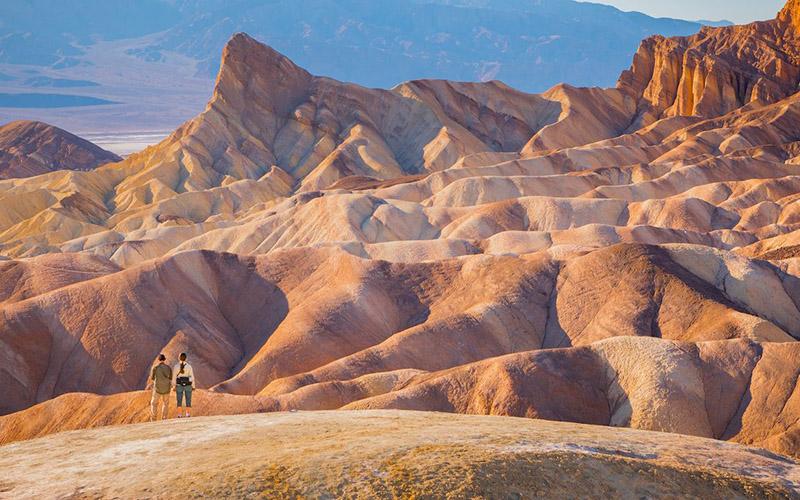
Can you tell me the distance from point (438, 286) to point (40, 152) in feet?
403

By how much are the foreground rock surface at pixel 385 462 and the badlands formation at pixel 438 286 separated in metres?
1.21

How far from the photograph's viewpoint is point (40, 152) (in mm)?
162500

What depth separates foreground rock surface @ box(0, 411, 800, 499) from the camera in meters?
18.4

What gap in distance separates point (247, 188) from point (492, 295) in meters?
65.6

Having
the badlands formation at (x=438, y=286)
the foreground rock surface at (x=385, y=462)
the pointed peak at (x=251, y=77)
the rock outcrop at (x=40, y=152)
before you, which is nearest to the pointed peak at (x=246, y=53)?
the pointed peak at (x=251, y=77)

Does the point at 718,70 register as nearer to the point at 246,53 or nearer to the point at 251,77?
the point at 251,77

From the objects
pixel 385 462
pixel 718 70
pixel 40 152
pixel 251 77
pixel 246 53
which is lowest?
pixel 385 462

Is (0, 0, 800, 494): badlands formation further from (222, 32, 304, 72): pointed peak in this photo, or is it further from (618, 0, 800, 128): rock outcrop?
(222, 32, 304, 72): pointed peak

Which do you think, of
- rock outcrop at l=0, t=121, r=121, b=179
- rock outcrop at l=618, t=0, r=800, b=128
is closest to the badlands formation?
rock outcrop at l=618, t=0, r=800, b=128

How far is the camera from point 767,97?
12938 cm

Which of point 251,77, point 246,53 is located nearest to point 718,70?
point 251,77

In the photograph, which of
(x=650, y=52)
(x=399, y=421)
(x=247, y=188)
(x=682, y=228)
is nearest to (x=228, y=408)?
(x=399, y=421)

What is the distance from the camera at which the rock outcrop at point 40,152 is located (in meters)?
156

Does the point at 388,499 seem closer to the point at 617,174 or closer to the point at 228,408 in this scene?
the point at 228,408
